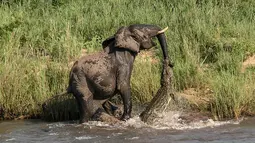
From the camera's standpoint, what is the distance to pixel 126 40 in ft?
32.1

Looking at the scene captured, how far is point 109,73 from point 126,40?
535mm

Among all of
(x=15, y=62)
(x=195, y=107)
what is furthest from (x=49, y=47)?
(x=195, y=107)

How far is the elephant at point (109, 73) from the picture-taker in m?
9.71

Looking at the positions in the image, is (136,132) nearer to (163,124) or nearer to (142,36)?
(163,124)

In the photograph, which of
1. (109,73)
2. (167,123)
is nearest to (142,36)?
A: (109,73)

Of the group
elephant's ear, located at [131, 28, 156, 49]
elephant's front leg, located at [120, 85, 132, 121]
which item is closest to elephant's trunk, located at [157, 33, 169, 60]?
elephant's ear, located at [131, 28, 156, 49]

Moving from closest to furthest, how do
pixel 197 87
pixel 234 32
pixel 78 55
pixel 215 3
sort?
pixel 197 87, pixel 78 55, pixel 234 32, pixel 215 3

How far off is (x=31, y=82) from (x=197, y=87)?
2.67m

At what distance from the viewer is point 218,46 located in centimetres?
1246

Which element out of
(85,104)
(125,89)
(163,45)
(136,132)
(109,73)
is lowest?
(136,132)

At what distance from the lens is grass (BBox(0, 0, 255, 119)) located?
10516 mm

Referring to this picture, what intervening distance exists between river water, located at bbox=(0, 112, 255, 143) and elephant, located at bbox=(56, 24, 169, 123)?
0.31 m

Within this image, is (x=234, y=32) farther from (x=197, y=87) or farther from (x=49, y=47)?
(x=49, y=47)

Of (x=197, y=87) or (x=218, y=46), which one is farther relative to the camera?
(x=218, y=46)
